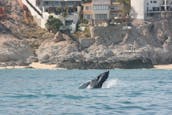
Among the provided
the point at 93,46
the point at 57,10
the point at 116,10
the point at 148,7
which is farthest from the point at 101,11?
the point at 93,46

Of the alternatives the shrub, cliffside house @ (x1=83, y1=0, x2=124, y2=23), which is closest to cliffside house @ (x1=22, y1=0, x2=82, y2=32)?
cliffside house @ (x1=83, y1=0, x2=124, y2=23)

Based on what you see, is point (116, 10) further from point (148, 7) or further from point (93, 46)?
point (93, 46)

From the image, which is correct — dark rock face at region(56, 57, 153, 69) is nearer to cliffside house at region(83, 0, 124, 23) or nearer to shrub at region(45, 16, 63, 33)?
shrub at region(45, 16, 63, 33)

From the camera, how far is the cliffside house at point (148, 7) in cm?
14925

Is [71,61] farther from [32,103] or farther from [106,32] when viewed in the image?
[32,103]

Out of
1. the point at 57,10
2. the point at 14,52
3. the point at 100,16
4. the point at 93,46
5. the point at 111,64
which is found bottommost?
the point at 111,64

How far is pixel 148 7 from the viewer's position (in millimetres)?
151125

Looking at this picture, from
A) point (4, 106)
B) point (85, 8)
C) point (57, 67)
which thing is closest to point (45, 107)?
point (4, 106)

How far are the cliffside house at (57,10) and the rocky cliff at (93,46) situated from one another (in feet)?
10.2

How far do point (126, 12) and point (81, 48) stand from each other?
520 inches

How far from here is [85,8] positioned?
153 m

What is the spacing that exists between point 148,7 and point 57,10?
64.2 feet

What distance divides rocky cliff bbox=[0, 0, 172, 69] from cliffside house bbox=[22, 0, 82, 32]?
10.2 ft

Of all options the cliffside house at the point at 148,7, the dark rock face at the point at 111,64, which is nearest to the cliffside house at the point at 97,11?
the cliffside house at the point at 148,7
